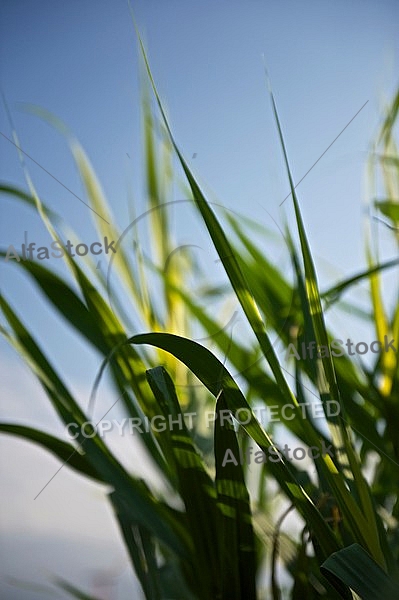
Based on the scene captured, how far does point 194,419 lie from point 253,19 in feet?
1.19

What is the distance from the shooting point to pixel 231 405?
42 cm

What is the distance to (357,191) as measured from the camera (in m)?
0.60

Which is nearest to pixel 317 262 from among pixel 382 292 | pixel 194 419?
pixel 382 292

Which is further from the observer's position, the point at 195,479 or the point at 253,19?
the point at 253,19

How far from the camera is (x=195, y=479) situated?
437 millimetres

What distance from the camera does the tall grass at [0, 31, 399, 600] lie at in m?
0.41

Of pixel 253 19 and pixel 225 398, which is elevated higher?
→ pixel 253 19

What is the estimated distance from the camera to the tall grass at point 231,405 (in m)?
0.41

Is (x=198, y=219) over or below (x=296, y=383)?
over

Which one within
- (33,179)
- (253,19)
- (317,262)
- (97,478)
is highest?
(253,19)

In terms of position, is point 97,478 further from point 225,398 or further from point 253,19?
point 253,19

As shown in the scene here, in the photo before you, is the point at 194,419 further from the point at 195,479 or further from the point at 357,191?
the point at 357,191

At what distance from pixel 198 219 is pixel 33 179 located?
6.1 inches

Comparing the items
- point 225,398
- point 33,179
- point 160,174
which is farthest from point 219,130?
point 225,398
